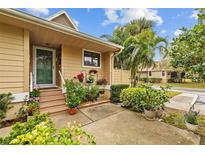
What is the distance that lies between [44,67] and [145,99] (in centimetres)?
520

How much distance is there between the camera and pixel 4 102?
3568mm

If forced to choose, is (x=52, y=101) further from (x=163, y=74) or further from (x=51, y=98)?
(x=163, y=74)

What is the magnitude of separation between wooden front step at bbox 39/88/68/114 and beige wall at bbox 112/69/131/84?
3.43 meters

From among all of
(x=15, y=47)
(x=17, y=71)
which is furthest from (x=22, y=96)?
(x=15, y=47)

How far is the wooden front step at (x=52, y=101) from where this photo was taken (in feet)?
14.7

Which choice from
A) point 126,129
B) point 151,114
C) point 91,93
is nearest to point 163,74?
point 91,93

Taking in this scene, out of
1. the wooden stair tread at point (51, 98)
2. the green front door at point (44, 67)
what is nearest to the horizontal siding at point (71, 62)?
the green front door at point (44, 67)

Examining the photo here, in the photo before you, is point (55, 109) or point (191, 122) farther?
point (55, 109)

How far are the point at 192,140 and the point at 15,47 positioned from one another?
20.0ft

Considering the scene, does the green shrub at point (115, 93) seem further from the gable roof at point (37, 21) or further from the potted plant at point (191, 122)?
the potted plant at point (191, 122)
